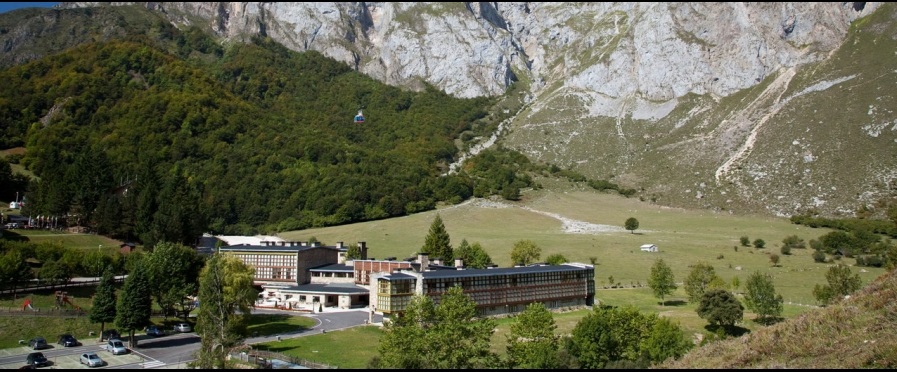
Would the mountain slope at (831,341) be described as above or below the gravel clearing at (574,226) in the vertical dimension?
below

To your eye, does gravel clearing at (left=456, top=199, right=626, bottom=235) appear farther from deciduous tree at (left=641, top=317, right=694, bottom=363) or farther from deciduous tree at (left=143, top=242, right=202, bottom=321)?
deciduous tree at (left=143, top=242, right=202, bottom=321)

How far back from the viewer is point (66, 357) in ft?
118

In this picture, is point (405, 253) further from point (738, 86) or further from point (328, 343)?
point (738, 86)

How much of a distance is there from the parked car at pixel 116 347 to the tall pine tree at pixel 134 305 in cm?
124

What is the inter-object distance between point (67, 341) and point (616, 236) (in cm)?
7868

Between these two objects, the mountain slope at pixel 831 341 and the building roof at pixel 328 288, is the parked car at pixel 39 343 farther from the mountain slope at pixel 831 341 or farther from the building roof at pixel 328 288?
the mountain slope at pixel 831 341

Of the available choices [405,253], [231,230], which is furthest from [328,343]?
[231,230]

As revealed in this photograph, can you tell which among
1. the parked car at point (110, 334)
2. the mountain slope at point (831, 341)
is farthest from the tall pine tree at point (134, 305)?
the mountain slope at point (831, 341)

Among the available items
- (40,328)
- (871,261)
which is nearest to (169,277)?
(40,328)

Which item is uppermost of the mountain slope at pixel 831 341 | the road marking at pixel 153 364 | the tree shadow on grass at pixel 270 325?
the mountain slope at pixel 831 341

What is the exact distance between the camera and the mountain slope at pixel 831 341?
17.1m

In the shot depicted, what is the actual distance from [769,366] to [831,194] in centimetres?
11698

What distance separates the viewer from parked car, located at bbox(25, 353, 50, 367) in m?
33.3

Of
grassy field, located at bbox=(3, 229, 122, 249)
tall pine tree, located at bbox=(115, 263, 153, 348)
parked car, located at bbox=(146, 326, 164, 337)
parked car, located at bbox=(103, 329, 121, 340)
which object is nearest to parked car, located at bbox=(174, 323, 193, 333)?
parked car, located at bbox=(146, 326, 164, 337)
